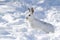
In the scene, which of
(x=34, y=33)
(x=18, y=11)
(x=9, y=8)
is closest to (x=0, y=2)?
(x=9, y=8)

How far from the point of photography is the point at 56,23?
8.21 feet

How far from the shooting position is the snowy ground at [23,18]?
221 cm

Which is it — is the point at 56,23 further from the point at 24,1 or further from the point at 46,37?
the point at 24,1

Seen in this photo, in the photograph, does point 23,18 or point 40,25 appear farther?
point 23,18

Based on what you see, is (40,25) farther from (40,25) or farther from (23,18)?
(23,18)

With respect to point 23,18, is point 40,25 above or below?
below

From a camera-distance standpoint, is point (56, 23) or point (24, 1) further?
point (24, 1)

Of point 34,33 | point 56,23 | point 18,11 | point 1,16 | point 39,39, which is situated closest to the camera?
point 39,39

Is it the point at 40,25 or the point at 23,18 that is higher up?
the point at 23,18

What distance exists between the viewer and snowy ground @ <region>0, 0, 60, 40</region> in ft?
7.24

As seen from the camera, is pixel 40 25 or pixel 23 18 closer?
pixel 40 25

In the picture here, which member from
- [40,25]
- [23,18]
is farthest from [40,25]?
[23,18]

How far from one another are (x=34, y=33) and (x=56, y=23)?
0.41 meters

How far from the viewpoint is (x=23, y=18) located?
2.71 metres
